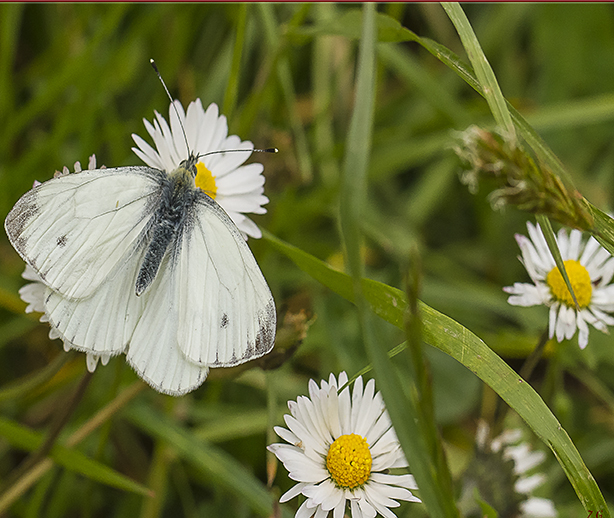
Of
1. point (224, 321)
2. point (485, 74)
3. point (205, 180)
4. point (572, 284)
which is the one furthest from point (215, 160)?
point (572, 284)

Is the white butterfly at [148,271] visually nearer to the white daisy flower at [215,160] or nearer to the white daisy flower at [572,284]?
the white daisy flower at [215,160]

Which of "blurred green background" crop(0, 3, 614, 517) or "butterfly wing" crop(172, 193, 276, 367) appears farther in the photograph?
"blurred green background" crop(0, 3, 614, 517)

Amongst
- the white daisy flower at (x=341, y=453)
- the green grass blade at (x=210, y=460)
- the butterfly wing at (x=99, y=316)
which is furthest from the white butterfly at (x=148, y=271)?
the green grass blade at (x=210, y=460)

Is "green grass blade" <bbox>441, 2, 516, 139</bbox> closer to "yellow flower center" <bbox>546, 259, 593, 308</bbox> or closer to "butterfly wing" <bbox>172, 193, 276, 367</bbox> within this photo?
"yellow flower center" <bbox>546, 259, 593, 308</bbox>

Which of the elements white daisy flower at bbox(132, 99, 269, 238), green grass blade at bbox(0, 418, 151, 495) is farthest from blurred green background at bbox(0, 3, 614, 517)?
white daisy flower at bbox(132, 99, 269, 238)

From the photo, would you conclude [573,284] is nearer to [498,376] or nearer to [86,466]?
[498,376]

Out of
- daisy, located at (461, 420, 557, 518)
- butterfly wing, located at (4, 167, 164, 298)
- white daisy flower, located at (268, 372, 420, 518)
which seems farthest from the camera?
daisy, located at (461, 420, 557, 518)

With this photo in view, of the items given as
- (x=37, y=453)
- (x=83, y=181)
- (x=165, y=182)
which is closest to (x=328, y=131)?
(x=165, y=182)
